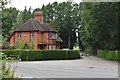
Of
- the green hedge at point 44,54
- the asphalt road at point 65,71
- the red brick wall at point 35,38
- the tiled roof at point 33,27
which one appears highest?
the tiled roof at point 33,27

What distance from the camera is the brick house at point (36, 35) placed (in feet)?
183

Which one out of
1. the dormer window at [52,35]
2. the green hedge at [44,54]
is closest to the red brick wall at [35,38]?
the dormer window at [52,35]

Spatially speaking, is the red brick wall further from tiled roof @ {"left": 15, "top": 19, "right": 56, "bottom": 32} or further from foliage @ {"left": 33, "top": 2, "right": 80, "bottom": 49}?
foliage @ {"left": 33, "top": 2, "right": 80, "bottom": 49}

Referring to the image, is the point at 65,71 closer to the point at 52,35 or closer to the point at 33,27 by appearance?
the point at 33,27

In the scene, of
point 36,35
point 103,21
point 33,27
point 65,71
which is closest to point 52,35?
point 36,35

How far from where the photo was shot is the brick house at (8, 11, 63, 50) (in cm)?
5572

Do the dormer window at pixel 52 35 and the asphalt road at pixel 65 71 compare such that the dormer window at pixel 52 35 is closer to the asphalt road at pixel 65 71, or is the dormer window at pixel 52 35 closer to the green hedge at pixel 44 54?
the green hedge at pixel 44 54

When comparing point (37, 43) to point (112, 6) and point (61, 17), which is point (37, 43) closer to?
point (112, 6)

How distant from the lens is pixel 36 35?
5572 cm

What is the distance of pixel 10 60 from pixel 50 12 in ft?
287

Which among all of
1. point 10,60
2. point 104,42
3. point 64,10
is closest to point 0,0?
point 10,60

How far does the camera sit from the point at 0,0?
5.64m

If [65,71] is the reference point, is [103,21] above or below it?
above

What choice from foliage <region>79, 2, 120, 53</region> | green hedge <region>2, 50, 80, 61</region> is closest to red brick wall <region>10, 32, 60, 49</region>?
green hedge <region>2, 50, 80, 61</region>
